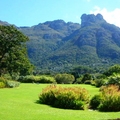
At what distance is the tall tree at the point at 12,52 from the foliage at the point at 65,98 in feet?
76.9

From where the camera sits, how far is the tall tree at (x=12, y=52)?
43081mm

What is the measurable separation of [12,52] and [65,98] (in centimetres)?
2645

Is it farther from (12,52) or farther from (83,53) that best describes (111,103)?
(83,53)

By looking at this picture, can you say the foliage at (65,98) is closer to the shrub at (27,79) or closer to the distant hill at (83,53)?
the shrub at (27,79)

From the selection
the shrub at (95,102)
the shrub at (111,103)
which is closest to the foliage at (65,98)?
the shrub at (95,102)

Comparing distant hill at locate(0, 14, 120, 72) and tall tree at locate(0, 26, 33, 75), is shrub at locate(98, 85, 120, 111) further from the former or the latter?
distant hill at locate(0, 14, 120, 72)

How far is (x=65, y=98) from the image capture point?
61.8 ft

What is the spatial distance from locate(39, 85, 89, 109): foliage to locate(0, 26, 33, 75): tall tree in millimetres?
23430

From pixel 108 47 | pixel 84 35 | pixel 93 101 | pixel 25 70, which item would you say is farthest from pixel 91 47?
pixel 93 101

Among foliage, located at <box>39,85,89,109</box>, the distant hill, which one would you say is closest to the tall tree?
foliage, located at <box>39,85,89,109</box>

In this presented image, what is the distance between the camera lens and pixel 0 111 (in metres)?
13.4

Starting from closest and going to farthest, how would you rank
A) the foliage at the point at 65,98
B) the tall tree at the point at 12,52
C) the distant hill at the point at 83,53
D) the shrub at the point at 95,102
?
1. the foliage at the point at 65,98
2. the shrub at the point at 95,102
3. the tall tree at the point at 12,52
4. the distant hill at the point at 83,53

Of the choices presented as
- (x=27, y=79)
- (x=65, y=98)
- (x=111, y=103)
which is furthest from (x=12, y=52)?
(x=111, y=103)

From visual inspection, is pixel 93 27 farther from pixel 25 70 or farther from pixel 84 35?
pixel 25 70
